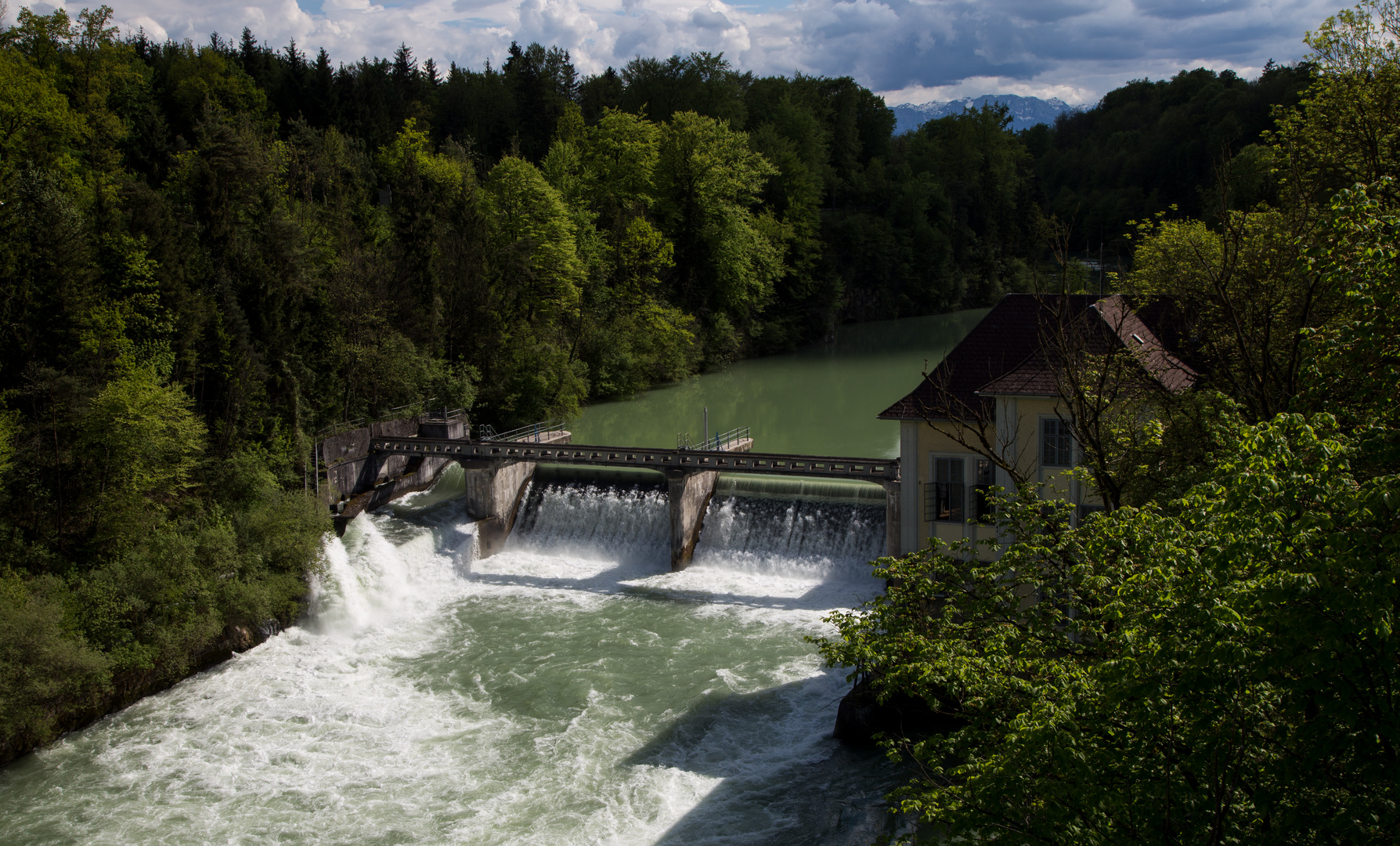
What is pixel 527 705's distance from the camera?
1914 centimetres

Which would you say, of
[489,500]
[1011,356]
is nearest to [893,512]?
[1011,356]

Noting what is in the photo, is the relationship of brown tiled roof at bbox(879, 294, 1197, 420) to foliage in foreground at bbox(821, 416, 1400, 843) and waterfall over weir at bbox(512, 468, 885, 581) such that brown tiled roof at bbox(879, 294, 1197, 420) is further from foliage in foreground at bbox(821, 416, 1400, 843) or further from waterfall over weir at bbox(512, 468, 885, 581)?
foliage in foreground at bbox(821, 416, 1400, 843)

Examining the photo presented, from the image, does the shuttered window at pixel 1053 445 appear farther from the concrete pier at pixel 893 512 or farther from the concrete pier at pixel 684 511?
the concrete pier at pixel 684 511

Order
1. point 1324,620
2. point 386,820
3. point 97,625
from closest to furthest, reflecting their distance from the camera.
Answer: point 1324,620
point 386,820
point 97,625

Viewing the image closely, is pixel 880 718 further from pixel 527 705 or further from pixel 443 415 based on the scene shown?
pixel 443 415

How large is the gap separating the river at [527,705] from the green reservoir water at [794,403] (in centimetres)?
955

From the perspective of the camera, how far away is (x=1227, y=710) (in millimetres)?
5715

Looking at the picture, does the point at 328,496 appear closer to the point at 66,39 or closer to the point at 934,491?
the point at 934,491

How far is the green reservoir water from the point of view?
38.1 meters

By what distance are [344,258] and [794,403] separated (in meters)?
20.9

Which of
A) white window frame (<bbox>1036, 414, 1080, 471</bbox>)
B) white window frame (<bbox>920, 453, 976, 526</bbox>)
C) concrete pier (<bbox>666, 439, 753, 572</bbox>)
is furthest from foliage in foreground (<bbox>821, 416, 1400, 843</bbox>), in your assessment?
concrete pier (<bbox>666, 439, 753, 572</bbox>)

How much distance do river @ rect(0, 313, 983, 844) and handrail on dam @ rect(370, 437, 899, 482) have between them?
1.52 m

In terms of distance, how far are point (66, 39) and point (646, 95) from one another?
3662 centimetres

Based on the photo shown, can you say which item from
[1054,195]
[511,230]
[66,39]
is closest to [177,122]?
[66,39]
